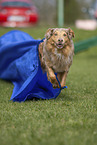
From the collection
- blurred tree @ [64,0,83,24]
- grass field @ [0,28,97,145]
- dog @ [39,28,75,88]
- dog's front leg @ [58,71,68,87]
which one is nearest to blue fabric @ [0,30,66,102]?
dog's front leg @ [58,71,68,87]

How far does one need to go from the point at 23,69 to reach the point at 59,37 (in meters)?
1.59

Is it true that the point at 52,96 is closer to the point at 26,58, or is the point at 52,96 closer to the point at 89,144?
the point at 26,58

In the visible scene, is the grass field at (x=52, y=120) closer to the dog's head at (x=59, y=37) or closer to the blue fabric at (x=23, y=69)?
the blue fabric at (x=23, y=69)

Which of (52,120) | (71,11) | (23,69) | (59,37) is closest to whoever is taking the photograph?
(52,120)

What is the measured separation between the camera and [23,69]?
5215 mm

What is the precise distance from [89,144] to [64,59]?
5.30ft

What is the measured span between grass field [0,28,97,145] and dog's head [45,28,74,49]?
0.86 metres

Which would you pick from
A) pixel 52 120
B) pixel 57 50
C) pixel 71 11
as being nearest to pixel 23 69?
pixel 57 50

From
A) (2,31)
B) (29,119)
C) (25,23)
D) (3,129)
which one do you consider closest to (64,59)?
(29,119)

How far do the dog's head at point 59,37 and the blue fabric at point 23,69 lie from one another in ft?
2.37

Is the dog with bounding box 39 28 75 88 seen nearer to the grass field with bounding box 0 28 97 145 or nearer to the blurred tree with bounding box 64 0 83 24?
the grass field with bounding box 0 28 97 145

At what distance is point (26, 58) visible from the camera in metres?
5.33

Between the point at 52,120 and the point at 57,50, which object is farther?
the point at 57,50

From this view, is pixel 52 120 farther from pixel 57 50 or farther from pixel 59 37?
pixel 59 37
